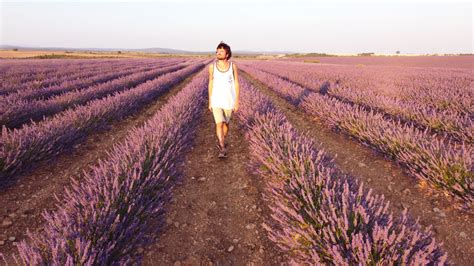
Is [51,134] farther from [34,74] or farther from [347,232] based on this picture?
[34,74]

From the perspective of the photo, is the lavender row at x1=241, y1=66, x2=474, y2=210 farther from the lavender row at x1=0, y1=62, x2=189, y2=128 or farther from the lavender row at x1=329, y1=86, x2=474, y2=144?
→ the lavender row at x1=0, y1=62, x2=189, y2=128

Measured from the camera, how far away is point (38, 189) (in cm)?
316

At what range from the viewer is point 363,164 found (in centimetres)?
398

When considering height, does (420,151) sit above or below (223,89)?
below

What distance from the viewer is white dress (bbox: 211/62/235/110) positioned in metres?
3.96

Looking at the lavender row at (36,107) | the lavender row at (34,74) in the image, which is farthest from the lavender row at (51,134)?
the lavender row at (34,74)

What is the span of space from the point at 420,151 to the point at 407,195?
58 cm

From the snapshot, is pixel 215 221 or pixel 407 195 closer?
pixel 215 221

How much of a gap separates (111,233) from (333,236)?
1.42 metres

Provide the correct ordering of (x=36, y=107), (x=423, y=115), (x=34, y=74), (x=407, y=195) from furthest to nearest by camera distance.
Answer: (x=34, y=74) < (x=36, y=107) < (x=423, y=115) < (x=407, y=195)

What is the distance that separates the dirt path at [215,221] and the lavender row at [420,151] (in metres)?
1.80

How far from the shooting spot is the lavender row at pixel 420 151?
274 cm

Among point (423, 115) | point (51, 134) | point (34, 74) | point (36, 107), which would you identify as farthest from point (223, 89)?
point (34, 74)

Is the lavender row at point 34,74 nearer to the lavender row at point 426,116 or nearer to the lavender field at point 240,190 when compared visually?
the lavender field at point 240,190
